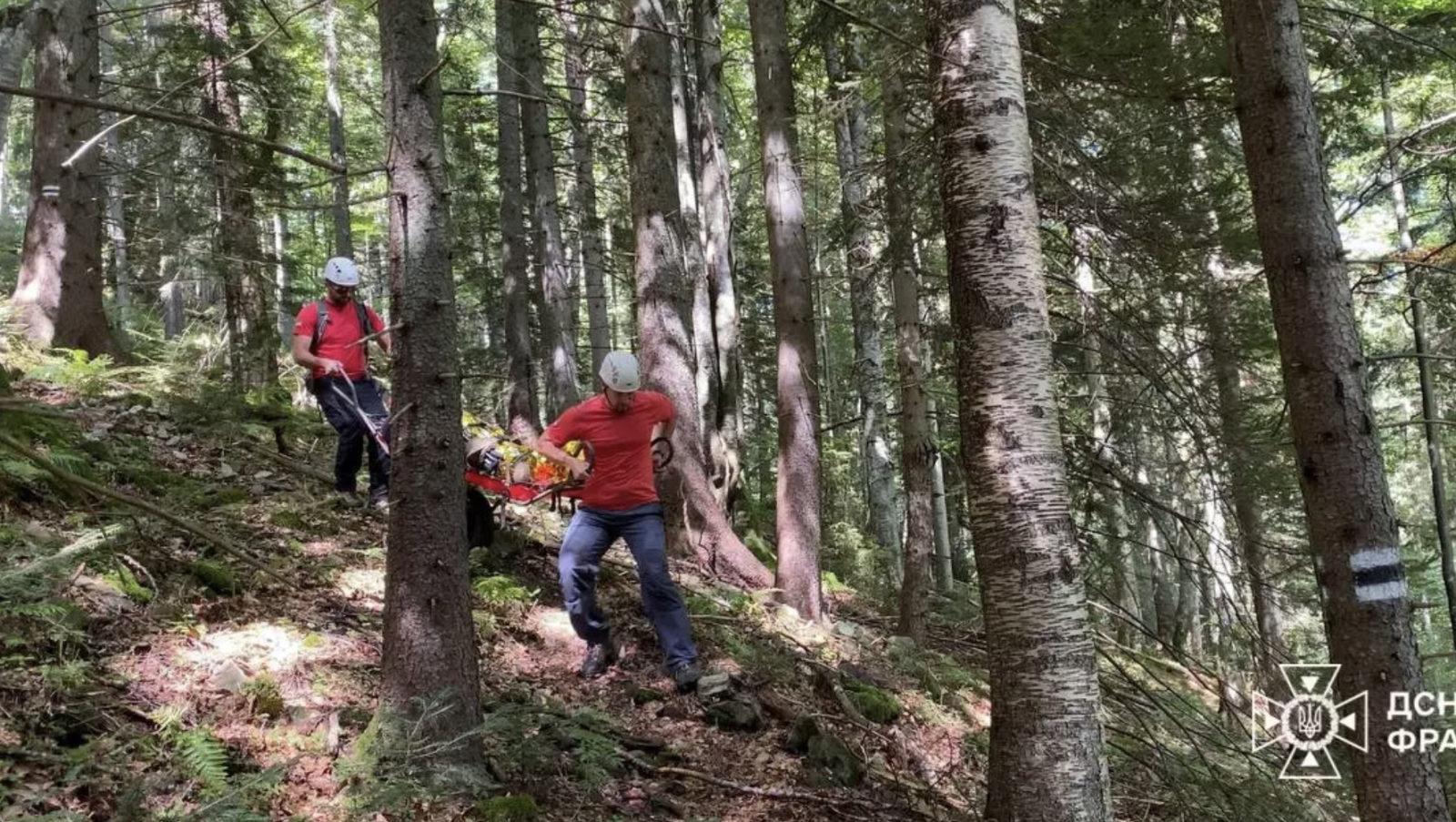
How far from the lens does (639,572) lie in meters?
5.89

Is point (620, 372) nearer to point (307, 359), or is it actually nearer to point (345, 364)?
point (307, 359)

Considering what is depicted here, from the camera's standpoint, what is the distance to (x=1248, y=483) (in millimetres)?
8914

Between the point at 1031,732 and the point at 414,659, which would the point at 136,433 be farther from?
the point at 1031,732

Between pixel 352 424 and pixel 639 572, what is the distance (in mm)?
2817

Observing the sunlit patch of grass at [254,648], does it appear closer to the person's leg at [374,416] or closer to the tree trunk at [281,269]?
the person's leg at [374,416]

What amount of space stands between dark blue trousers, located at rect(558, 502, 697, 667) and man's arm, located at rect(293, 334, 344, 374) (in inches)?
87.7

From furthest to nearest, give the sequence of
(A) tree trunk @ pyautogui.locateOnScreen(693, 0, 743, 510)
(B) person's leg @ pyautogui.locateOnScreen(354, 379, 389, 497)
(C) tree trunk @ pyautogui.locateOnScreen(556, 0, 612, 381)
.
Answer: (C) tree trunk @ pyautogui.locateOnScreen(556, 0, 612, 381)
(A) tree trunk @ pyautogui.locateOnScreen(693, 0, 743, 510)
(B) person's leg @ pyautogui.locateOnScreen(354, 379, 389, 497)

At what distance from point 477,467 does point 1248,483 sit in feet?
24.0

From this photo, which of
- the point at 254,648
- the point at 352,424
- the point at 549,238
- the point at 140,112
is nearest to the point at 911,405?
the point at 352,424

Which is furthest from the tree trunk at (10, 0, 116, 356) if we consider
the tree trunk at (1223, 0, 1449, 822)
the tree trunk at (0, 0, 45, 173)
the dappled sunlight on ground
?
the tree trunk at (1223, 0, 1449, 822)

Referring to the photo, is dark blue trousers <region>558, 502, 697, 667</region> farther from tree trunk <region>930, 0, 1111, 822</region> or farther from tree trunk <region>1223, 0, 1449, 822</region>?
tree trunk <region>1223, 0, 1449, 822</region>

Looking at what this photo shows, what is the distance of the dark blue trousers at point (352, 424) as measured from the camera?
704 centimetres

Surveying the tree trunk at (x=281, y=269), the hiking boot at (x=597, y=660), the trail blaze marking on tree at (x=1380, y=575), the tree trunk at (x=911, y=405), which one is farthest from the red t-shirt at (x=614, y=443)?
the tree trunk at (x=281, y=269)

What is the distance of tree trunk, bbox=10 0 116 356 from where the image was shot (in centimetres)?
973
